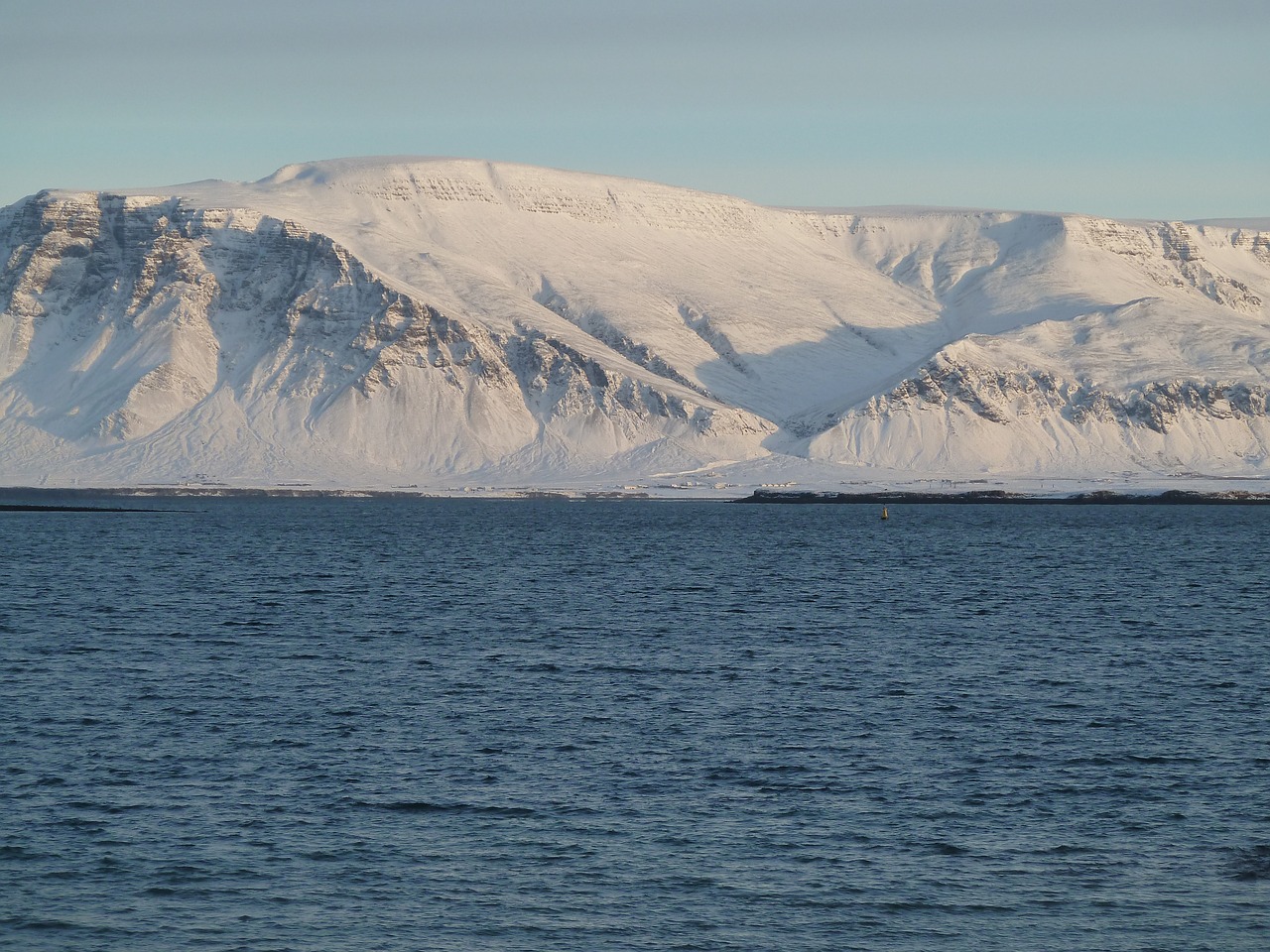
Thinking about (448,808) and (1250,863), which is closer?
(1250,863)

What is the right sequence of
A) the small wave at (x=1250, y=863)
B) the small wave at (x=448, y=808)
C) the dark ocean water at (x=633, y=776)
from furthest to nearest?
the small wave at (x=448, y=808), the small wave at (x=1250, y=863), the dark ocean water at (x=633, y=776)

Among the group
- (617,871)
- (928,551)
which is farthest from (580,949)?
(928,551)

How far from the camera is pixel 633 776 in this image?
45562 mm

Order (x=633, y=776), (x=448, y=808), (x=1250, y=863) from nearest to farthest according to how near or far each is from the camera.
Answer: (x=1250, y=863)
(x=448, y=808)
(x=633, y=776)

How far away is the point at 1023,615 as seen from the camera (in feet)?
297

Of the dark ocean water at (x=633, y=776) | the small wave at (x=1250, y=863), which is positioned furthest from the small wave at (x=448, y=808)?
the small wave at (x=1250, y=863)

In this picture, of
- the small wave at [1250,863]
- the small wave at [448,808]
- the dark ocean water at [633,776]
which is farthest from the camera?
the small wave at [448,808]

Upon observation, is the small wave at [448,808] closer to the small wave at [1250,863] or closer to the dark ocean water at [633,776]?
the dark ocean water at [633,776]

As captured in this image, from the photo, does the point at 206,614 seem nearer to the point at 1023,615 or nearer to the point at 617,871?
the point at 1023,615

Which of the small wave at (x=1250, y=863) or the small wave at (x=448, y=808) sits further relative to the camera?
the small wave at (x=448, y=808)

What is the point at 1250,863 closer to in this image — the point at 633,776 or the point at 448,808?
the point at 633,776

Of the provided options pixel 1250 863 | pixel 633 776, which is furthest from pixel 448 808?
pixel 1250 863

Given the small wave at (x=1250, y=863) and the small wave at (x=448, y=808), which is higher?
the small wave at (x=448, y=808)

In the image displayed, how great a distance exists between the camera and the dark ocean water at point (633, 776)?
111ft
